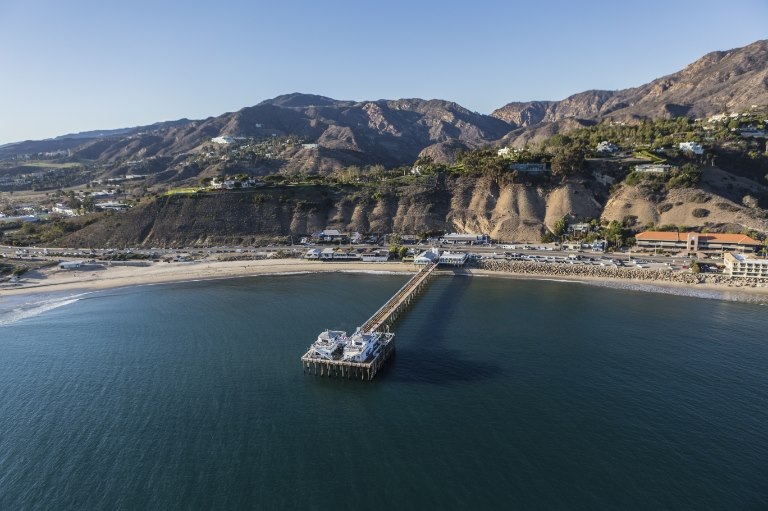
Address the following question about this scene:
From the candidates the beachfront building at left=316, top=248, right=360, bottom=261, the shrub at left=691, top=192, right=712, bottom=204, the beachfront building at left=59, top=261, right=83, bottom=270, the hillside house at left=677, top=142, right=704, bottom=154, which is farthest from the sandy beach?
the hillside house at left=677, top=142, right=704, bottom=154

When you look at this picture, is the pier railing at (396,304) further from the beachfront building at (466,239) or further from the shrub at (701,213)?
the shrub at (701,213)

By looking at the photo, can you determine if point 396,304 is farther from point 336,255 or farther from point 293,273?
point 336,255

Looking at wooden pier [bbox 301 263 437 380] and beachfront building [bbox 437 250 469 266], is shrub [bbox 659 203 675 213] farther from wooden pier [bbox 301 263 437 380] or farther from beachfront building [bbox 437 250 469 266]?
wooden pier [bbox 301 263 437 380]

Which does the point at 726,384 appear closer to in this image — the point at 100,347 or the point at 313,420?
the point at 313,420

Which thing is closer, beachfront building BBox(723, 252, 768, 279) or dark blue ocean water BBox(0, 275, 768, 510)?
dark blue ocean water BBox(0, 275, 768, 510)

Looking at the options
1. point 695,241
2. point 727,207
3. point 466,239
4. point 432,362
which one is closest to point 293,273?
point 466,239

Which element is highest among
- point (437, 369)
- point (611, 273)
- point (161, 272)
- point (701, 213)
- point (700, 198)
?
point (700, 198)
